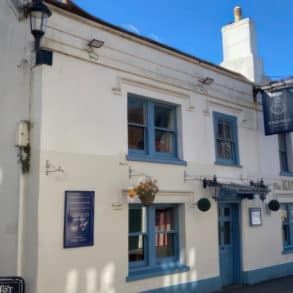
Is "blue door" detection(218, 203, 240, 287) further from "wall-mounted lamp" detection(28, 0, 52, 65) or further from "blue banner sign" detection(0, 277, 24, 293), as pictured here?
"wall-mounted lamp" detection(28, 0, 52, 65)

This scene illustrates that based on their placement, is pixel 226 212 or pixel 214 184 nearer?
pixel 214 184

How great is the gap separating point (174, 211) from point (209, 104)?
3120 millimetres

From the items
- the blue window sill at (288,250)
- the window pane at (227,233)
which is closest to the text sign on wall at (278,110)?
the window pane at (227,233)

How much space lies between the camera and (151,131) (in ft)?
30.3

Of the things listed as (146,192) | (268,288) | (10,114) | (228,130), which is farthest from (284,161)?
(10,114)

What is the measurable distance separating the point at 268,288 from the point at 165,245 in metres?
3.47

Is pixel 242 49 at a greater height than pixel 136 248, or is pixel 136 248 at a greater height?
pixel 242 49

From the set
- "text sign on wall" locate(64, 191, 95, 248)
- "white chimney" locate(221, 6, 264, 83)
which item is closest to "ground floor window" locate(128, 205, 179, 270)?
"text sign on wall" locate(64, 191, 95, 248)

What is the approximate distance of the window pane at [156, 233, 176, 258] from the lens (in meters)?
9.04

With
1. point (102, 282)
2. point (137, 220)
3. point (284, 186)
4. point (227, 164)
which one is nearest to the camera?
point (102, 282)

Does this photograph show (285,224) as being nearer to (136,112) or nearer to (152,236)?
(152,236)

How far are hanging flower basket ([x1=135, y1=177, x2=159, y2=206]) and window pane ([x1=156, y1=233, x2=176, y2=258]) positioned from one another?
1214 millimetres

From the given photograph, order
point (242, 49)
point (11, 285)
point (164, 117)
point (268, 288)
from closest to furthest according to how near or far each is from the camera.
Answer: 1. point (11, 285)
2. point (164, 117)
3. point (268, 288)
4. point (242, 49)

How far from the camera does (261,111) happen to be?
1262 centimetres
